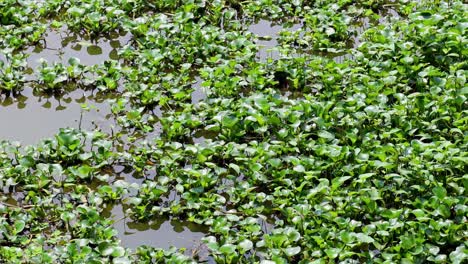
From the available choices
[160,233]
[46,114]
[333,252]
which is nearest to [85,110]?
[46,114]

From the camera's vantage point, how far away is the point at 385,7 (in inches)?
262

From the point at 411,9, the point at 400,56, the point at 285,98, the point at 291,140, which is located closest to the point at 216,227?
the point at 291,140

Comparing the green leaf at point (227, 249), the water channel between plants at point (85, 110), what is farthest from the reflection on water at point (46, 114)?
the green leaf at point (227, 249)

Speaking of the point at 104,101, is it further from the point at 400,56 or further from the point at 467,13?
the point at 467,13

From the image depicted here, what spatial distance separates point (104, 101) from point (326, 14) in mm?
1876

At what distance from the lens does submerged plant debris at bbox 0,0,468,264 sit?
13.4ft

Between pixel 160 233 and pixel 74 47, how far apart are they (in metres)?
2.31

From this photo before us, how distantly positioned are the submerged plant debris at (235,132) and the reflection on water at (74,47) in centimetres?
2

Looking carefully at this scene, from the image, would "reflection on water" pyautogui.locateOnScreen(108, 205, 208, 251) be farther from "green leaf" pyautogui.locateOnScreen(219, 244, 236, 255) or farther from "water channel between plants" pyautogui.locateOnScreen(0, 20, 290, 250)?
→ "green leaf" pyautogui.locateOnScreen(219, 244, 236, 255)

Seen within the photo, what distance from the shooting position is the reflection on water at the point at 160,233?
168 inches

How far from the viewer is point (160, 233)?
4.34m

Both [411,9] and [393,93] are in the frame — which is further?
[411,9]

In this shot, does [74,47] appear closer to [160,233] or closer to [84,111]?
[84,111]

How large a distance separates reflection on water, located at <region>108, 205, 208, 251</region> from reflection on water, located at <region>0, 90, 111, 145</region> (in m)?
1.00
